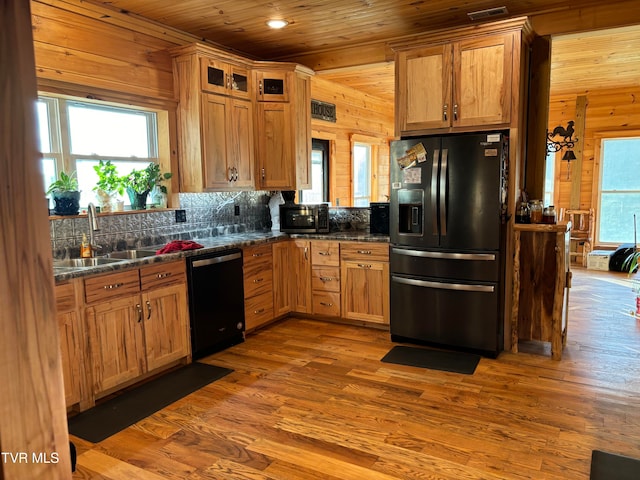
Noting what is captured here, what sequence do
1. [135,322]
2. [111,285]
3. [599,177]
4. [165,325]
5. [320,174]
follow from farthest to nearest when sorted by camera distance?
[599,177]
[320,174]
[165,325]
[135,322]
[111,285]

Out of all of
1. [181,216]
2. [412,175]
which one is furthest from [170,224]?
[412,175]

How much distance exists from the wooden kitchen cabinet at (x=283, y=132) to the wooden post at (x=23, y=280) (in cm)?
381

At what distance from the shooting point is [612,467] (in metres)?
2.22

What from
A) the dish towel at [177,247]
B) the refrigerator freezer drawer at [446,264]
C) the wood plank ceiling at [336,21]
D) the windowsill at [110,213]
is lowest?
the refrigerator freezer drawer at [446,264]

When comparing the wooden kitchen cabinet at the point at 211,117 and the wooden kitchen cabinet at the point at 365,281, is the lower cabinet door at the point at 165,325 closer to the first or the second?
the wooden kitchen cabinet at the point at 211,117

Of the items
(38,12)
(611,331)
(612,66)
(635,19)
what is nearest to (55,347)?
(38,12)

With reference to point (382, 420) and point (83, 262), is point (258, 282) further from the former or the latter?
point (382, 420)

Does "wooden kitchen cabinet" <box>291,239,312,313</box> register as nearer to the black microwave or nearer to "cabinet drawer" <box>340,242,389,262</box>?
the black microwave

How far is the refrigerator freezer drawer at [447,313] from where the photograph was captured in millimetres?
3615

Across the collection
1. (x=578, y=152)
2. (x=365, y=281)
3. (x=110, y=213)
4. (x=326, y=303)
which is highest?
(x=578, y=152)

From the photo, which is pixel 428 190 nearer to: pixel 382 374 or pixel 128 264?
pixel 382 374

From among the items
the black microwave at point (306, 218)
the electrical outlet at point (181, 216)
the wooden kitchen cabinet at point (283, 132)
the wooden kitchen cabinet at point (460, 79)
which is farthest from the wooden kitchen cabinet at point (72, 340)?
the wooden kitchen cabinet at point (460, 79)

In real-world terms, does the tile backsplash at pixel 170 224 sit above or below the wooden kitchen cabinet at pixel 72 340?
above

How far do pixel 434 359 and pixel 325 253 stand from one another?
1.40 m
